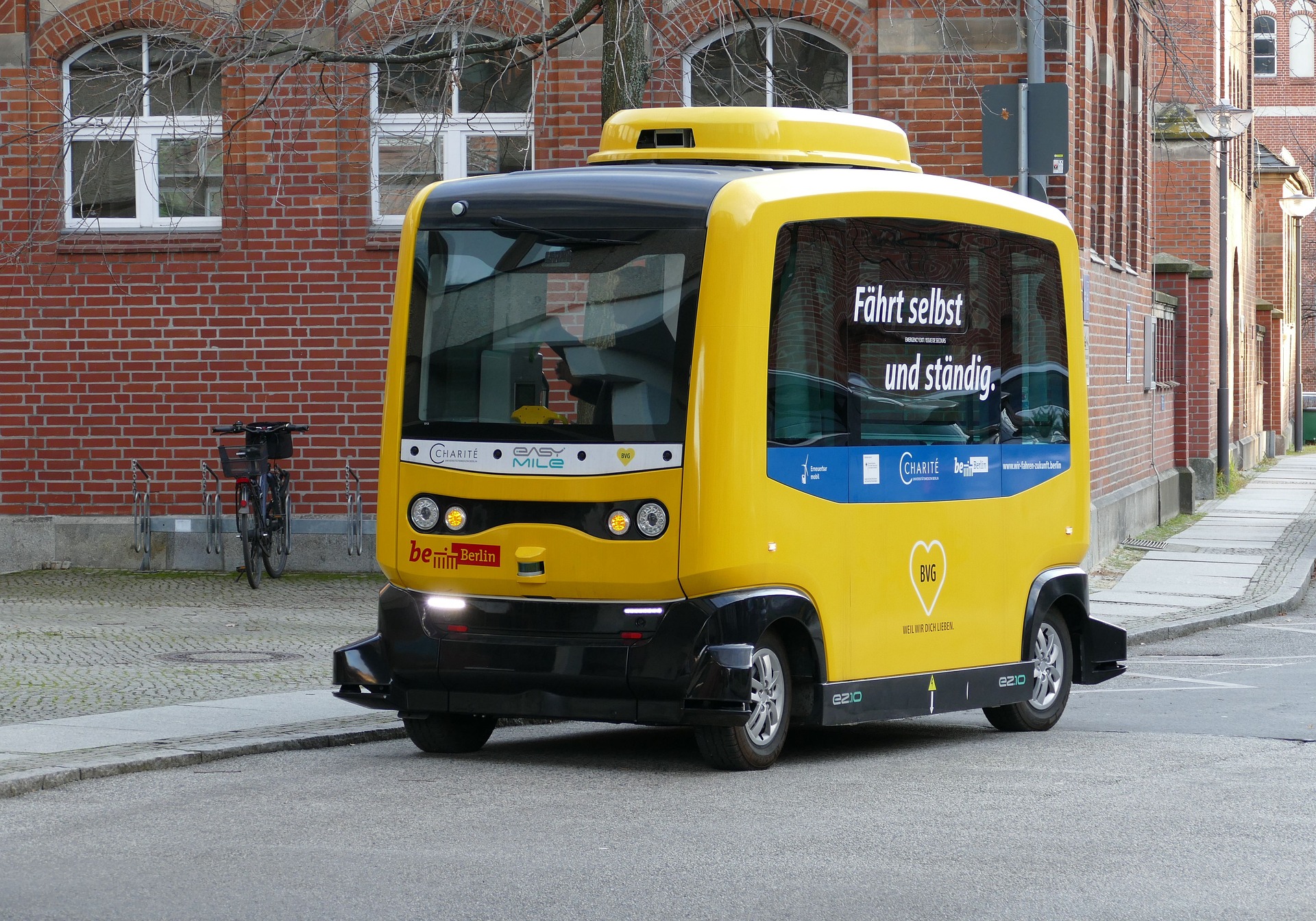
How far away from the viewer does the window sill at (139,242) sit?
17.9 metres

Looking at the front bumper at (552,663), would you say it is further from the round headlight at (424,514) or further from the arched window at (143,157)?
the arched window at (143,157)

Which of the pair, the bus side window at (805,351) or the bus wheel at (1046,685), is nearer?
the bus side window at (805,351)

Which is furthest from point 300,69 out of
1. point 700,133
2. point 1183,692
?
point 1183,692

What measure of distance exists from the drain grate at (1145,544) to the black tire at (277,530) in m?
9.95

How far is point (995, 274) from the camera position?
10.3 m

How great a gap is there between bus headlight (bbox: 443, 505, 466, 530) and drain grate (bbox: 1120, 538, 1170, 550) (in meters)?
14.7

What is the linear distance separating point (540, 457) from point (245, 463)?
8.60m

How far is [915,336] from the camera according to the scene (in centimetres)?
977

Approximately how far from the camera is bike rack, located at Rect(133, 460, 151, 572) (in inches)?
Result: 711

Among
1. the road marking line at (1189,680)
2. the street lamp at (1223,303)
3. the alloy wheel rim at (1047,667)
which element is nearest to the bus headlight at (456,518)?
the alloy wheel rim at (1047,667)

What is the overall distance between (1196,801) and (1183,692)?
4.33m

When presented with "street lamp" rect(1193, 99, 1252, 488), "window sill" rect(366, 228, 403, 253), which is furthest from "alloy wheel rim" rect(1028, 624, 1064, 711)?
"street lamp" rect(1193, 99, 1252, 488)

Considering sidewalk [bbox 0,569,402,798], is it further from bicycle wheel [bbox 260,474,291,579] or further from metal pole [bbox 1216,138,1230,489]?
metal pole [bbox 1216,138,1230,489]

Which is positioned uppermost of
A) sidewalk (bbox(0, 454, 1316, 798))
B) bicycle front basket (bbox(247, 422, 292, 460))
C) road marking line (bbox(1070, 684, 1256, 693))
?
bicycle front basket (bbox(247, 422, 292, 460))
